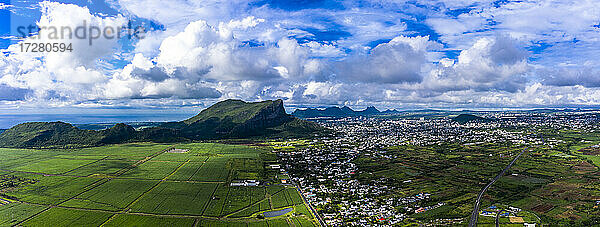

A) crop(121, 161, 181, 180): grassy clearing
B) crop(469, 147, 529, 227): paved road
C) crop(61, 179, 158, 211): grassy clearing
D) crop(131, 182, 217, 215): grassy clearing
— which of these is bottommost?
crop(469, 147, 529, 227): paved road

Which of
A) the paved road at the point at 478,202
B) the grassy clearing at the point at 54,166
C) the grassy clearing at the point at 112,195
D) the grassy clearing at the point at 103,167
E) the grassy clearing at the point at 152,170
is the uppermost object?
the grassy clearing at the point at 54,166

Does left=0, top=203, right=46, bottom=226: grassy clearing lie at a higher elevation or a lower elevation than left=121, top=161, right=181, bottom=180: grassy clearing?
lower

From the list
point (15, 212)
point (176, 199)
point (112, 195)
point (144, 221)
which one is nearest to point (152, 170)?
point (112, 195)

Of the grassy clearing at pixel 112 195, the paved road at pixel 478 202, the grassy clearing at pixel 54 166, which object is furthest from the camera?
the grassy clearing at pixel 54 166

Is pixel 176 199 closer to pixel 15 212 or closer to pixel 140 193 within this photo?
pixel 140 193

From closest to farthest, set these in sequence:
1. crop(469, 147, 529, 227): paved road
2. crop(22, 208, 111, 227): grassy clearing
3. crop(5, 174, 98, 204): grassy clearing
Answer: crop(22, 208, 111, 227): grassy clearing → crop(469, 147, 529, 227): paved road → crop(5, 174, 98, 204): grassy clearing

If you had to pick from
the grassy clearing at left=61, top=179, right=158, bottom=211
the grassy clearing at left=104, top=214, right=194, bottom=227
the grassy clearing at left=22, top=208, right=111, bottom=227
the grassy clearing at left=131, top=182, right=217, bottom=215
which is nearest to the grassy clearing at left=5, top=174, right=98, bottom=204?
the grassy clearing at left=61, top=179, right=158, bottom=211

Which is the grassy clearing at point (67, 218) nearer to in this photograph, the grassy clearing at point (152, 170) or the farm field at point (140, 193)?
the farm field at point (140, 193)

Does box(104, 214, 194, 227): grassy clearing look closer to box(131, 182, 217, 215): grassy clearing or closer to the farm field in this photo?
the farm field

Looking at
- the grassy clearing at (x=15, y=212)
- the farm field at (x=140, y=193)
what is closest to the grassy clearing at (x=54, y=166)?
the farm field at (x=140, y=193)

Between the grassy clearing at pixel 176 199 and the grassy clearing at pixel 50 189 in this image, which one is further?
the grassy clearing at pixel 50 189
